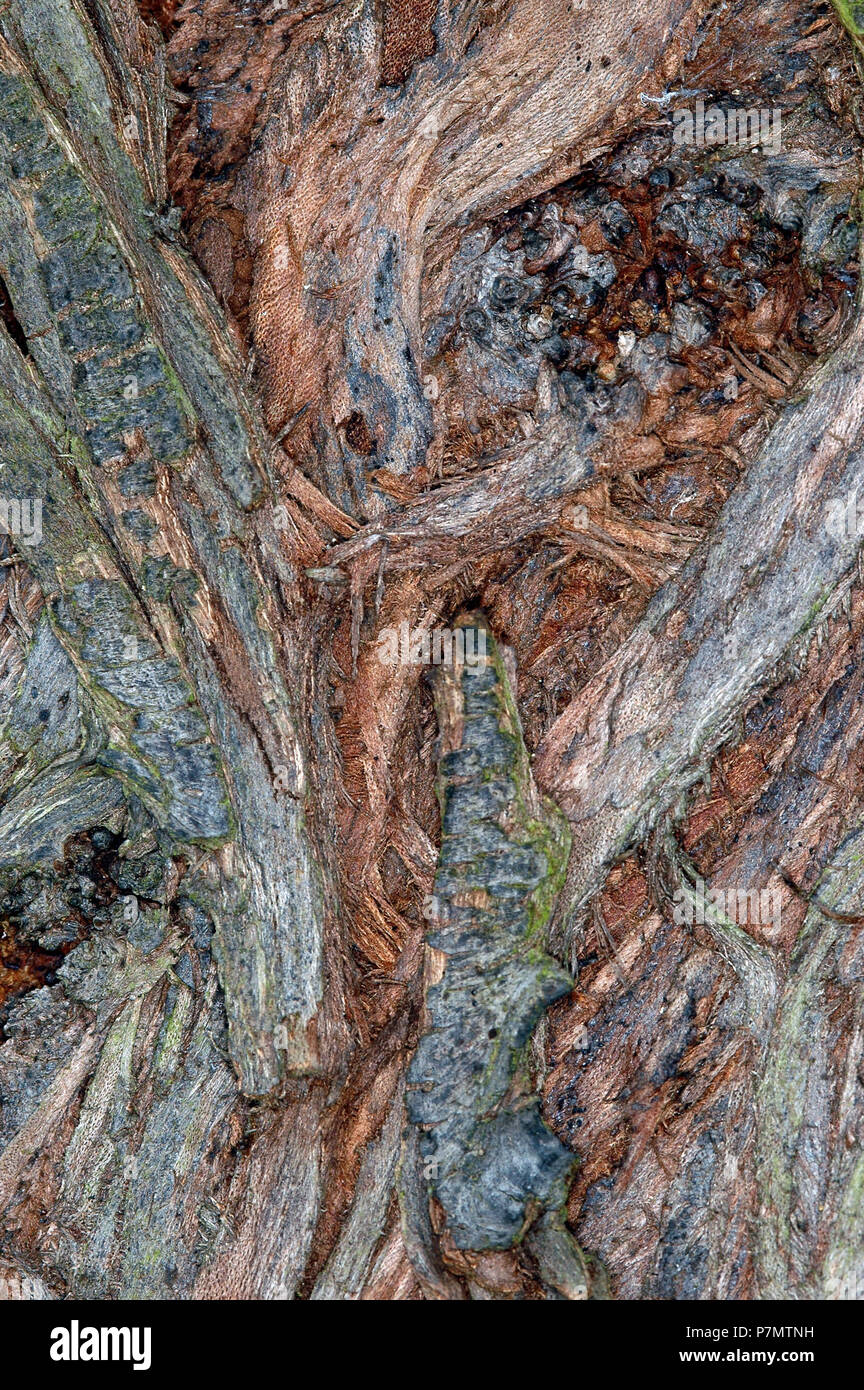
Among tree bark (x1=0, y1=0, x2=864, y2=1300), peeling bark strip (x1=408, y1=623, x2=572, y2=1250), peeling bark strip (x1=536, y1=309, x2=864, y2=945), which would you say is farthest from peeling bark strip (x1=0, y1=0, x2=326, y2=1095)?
peeling bark strip (x1=536, y1=309, x2=864, y2=945)

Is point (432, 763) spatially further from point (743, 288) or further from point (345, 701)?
point (743, 288)

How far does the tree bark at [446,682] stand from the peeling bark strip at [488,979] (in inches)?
0.7

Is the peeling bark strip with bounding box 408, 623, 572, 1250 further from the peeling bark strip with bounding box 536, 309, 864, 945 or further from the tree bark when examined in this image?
the peeling bark strip with bounding box 536, 309, 864, 945

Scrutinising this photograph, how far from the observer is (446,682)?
393cm

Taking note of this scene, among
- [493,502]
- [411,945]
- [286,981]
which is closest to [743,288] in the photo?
[493,502]

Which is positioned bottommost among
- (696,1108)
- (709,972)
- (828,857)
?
(696,1108)

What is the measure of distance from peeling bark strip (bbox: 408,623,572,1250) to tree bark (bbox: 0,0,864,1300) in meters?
0.02

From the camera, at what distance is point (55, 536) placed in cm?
360

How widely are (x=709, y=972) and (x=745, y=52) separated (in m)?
3.39

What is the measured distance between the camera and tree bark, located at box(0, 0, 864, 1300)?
3674 mm

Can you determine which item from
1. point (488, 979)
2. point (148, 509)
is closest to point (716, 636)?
point (488, 979)

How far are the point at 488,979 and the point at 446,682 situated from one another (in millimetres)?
1110

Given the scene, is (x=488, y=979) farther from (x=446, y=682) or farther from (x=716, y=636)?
(x=716, y=636)

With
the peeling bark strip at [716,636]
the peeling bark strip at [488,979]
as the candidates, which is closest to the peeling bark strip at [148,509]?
the peeling bark strip at [488,979]
